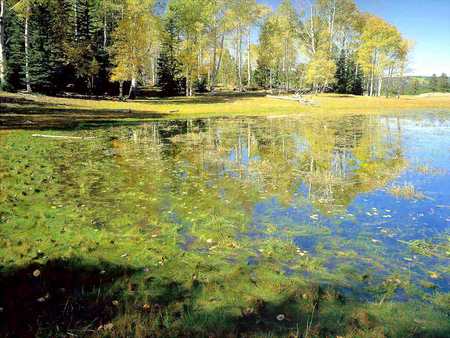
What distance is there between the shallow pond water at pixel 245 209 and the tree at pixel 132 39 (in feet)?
75.2

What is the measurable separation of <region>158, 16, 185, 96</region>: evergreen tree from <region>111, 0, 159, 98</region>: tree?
9.83m

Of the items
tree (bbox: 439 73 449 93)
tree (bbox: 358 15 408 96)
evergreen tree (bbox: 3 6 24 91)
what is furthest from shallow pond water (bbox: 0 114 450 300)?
tree (bbox: 439 73 449 93)

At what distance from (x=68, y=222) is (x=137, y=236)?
1.64 m

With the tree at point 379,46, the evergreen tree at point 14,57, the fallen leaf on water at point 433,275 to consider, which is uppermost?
the tree at point 379,46

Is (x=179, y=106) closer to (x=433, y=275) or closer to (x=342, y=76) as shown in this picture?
(x=433, y=275)

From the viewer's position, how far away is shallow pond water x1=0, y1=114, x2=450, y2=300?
220 inches

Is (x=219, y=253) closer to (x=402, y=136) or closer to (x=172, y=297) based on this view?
(x=172, y=297)

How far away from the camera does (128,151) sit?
50.4 ft

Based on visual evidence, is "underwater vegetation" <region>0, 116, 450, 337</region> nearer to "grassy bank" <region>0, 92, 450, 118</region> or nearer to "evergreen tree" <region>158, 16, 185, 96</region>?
"grassy bank" <region>0, 92, 450, 118</region>

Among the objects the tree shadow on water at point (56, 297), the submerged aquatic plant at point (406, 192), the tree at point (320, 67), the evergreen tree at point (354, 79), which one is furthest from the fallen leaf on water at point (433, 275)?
the evergreen tree at point (354, 79)

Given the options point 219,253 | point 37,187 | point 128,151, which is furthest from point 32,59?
point 219,253

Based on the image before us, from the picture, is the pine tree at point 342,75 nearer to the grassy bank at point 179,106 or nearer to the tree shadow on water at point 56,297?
the grassy bank at point 179,106

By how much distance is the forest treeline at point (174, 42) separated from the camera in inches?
1414

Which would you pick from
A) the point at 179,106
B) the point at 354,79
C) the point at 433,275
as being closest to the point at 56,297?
the point at 433,275
